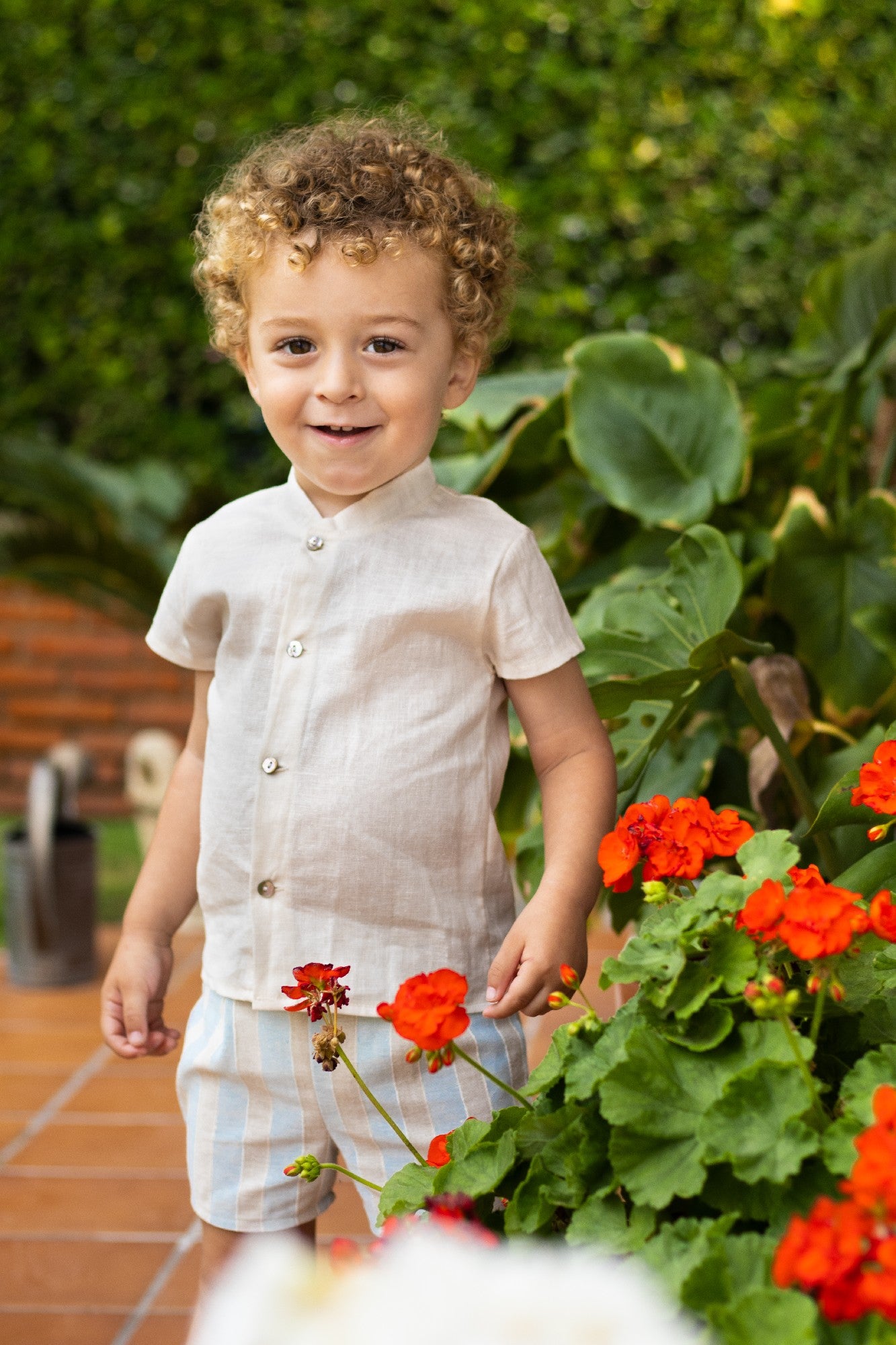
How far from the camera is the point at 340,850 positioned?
1.05m

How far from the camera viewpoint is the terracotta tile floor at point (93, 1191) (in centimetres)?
164

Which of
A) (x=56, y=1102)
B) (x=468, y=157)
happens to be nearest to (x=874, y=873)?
(x=56, y=1102)

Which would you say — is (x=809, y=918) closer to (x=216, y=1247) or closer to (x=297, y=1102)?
(x=297, y=1102)

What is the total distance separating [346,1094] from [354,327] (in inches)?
23.1

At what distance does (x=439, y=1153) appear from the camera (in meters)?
0.84

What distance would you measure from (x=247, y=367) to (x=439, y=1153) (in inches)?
25.3

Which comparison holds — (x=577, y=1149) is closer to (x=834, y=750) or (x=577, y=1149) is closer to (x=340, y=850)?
(x=340, y=850)

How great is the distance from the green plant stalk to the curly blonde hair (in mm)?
389

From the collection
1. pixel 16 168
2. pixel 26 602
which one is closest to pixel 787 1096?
pixel 26 602

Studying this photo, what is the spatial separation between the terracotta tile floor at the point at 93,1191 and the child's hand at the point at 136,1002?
342mm

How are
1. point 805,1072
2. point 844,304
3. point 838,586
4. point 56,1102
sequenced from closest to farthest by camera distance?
point 805,1072 < point 838,586 < point 844,304 < point 56,1102

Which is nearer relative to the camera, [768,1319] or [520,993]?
[768,1319]

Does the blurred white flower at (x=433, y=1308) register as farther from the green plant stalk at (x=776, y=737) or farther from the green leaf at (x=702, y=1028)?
the green plant stalk at (x=776, y=737)

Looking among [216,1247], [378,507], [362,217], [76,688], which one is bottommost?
[76,688]
